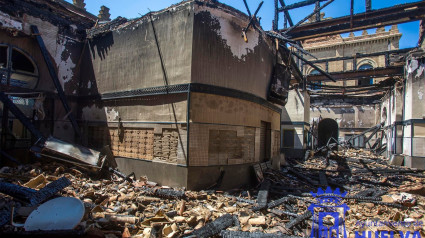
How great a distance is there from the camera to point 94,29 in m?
11.6

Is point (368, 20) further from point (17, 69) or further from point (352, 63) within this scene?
point (352, 63)

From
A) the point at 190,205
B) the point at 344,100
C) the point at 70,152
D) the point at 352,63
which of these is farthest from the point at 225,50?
the point at 352,63

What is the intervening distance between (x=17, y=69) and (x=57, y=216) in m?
9.75

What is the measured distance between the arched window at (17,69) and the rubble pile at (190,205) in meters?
3.82

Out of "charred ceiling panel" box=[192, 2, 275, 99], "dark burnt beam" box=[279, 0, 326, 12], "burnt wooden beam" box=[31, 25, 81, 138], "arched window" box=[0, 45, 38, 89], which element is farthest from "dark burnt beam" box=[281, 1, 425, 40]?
"arched window" box=[0, 45, 38, 89]

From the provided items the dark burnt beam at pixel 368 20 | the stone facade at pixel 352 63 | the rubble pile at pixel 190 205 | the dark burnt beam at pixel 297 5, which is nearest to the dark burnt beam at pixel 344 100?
the stone facade at pixel 352 63

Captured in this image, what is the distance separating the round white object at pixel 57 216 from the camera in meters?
4.36

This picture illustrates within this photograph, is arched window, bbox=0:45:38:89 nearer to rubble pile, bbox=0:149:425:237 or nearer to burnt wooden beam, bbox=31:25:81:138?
burnt wooden beam, bbox=31:25:81:138

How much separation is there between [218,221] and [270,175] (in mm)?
5681

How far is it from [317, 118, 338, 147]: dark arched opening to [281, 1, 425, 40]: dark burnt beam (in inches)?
627

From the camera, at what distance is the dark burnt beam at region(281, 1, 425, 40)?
38.1 feet

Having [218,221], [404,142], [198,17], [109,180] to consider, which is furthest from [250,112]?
[404,142]

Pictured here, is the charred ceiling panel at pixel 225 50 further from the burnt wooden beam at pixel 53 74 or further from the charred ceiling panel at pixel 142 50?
the burnt wooden beam at pixel 53 74

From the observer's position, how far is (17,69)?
10938mm
